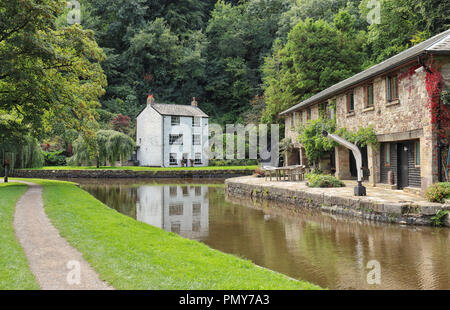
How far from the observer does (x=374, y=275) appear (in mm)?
6719

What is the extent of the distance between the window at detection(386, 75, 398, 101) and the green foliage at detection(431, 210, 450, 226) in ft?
21.2

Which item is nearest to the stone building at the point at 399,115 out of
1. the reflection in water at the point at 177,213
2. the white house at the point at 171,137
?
the reflection in water at the point at 177,213

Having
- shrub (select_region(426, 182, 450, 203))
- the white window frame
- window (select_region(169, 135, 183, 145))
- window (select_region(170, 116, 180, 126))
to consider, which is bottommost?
shrub (select_region(426, 182, 450, 203))

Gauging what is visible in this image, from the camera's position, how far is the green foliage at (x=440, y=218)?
1073 centimetres

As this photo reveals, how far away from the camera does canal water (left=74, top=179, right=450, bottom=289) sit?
22.0ft

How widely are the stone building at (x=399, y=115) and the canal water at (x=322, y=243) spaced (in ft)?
14.4

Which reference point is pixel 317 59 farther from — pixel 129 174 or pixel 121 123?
pixel 121 123

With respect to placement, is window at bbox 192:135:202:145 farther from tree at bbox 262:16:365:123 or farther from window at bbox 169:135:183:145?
tree at bbox 262:16:365:123

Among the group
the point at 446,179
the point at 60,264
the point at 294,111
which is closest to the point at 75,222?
the point at 60,264

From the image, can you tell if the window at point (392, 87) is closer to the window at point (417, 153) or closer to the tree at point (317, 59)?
the window at point (417, 153)

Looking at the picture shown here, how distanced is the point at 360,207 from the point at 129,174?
1159 inches

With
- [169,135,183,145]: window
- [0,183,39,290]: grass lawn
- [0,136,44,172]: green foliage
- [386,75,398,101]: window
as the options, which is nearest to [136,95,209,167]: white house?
[169,135,183,145]: window

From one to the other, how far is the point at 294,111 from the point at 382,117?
13880mm
